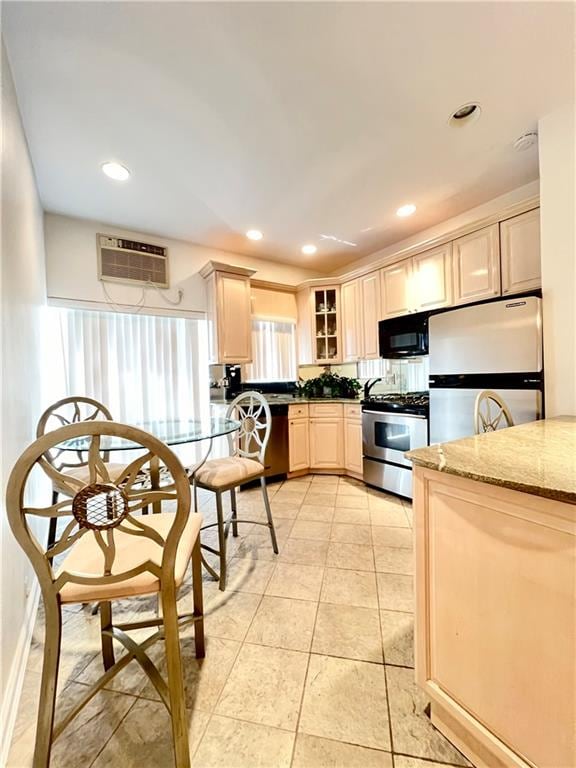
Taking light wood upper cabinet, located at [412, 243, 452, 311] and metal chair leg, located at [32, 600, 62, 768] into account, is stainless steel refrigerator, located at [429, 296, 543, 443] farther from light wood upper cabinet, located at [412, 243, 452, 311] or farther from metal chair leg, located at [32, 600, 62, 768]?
metal chair leg, located at [32, 600, 62, 768]

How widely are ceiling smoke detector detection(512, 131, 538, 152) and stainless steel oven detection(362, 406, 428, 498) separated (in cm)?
202

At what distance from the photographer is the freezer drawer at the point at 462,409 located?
1.94 meters

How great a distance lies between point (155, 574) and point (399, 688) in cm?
102

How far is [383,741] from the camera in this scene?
0.98 meters

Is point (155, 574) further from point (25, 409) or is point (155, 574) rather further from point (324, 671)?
point (25, 409)

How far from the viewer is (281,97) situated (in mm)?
1644

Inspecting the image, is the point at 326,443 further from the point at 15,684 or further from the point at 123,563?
the point at 15,684

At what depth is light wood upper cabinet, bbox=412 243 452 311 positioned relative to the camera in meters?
2.80

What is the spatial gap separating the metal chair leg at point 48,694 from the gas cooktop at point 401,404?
8.60 feet

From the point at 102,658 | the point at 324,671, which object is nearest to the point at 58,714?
the point at 102,658

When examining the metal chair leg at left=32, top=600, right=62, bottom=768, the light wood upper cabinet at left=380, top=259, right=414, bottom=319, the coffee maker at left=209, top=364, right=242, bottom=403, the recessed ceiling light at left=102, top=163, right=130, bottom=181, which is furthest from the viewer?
the coffee maker at left=209, top=364, right=242, bottom=403

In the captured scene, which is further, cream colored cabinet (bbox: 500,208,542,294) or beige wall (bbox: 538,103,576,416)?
cream colored cabinet (bbox: 500,208,542,294)

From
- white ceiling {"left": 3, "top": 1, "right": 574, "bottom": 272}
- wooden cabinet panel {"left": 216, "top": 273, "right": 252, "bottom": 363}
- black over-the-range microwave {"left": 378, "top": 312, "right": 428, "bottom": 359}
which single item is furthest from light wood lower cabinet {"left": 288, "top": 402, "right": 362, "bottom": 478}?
white ceiling {"left": 3, "top": 1, "right": 574, "bottom": 272}

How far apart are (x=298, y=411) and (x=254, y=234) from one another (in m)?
1.99
